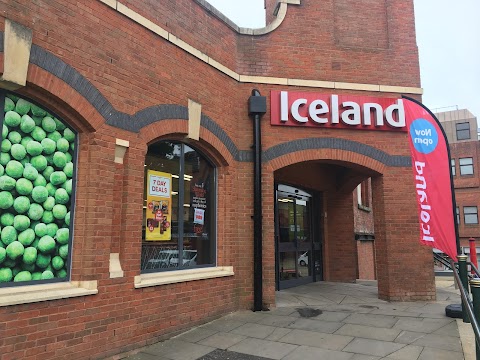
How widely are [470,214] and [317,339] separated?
126ft

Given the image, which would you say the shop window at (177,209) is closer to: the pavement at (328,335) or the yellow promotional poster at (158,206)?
the yellow promotional poster at (158,206)

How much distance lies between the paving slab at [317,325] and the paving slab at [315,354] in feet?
2.96

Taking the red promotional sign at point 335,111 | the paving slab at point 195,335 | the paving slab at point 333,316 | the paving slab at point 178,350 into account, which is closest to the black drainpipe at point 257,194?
the red promotional sign at point 335,111

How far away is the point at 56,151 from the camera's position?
16.5 feet

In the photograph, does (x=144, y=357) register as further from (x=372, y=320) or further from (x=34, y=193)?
(x=372, y=320)

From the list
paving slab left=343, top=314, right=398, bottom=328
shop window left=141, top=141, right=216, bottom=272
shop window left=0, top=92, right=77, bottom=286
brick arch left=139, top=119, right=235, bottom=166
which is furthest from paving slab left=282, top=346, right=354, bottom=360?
brick arch left=139, top=119, right=235, bottom=166

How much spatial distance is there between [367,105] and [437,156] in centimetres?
200

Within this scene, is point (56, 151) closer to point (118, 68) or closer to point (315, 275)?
point (118, 68)

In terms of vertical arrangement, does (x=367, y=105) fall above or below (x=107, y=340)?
above

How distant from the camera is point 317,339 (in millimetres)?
5816

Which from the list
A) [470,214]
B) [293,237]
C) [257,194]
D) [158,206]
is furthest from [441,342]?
[470,214]

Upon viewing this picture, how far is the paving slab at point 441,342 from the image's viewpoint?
5.27 meters

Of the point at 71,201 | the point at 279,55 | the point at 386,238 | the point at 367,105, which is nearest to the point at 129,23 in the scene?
the point at 71,201

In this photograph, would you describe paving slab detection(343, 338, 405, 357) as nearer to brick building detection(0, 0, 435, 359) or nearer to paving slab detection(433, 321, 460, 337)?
paving slab detection(433, 321, 460, 337)
